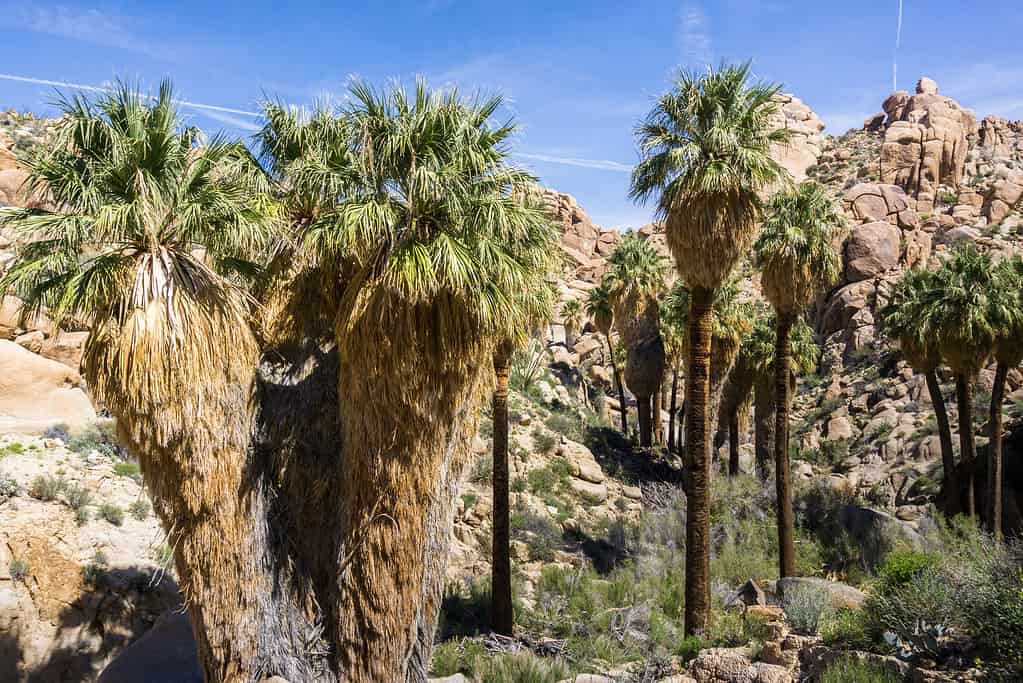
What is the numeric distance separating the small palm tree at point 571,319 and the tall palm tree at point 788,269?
30166mm

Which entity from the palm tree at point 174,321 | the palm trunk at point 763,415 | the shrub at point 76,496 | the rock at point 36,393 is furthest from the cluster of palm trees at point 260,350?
the palm trunk at point 763,415

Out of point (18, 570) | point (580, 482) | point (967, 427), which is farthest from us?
point (580, 482)

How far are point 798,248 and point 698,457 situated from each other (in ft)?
23.8

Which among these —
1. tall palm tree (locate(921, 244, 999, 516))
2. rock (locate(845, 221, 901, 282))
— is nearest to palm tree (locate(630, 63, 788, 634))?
tall palm tree (locate(921, 244, 999, 516))

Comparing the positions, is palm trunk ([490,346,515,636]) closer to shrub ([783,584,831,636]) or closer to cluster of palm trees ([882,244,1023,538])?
shrub ([783,584,831,636])

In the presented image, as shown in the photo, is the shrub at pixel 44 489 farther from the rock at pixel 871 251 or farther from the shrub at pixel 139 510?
the rock at pixel 871 251

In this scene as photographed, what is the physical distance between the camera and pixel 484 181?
9695 mm

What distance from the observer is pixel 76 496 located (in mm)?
14961

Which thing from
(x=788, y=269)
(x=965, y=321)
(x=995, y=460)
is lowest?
(x=995, y=460)

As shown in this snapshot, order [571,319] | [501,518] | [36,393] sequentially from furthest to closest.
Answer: [571,319] → [36,393] → [501,518]

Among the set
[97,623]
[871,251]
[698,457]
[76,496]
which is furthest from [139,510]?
[871,251]

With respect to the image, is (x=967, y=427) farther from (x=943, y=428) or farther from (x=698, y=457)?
(x=698, y=457)

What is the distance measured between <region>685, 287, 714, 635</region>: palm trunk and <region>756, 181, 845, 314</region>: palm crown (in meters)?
5.09

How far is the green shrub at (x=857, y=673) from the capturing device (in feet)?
28.7
